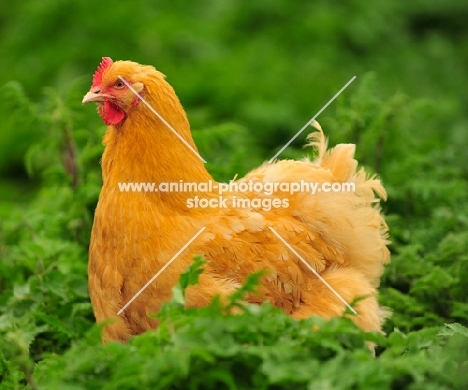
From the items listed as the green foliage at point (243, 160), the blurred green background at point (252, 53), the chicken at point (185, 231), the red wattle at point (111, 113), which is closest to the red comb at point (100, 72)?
the chicken at point (185, 231)

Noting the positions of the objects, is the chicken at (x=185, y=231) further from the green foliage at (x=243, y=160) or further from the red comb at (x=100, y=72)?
the green foliage at (x=243, y=160)

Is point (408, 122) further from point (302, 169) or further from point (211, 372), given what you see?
point (211, 372)

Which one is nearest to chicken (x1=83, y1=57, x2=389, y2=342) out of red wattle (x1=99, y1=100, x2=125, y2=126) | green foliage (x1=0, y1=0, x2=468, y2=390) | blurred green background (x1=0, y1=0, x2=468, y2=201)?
red wattle (x1=99, y1=100, x2=125, y2=126)

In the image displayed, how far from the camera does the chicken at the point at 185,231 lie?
15.7 ft

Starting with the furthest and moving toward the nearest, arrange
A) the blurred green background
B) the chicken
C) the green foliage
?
the blurred green background < the chicken < the green foliage

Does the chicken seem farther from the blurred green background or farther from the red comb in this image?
the blurred green background

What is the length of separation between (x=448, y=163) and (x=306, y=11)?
595 cm

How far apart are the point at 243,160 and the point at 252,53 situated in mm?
4448

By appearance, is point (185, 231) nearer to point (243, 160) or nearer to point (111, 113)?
point (111, 113)

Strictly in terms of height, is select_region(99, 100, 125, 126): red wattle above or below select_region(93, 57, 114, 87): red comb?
below

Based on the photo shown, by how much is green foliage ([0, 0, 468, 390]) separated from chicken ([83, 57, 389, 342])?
1.33 ft

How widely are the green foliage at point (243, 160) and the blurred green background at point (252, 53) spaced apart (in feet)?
0.09

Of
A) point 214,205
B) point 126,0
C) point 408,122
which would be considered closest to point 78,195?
point 214,205

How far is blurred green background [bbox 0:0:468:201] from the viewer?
10383mm
